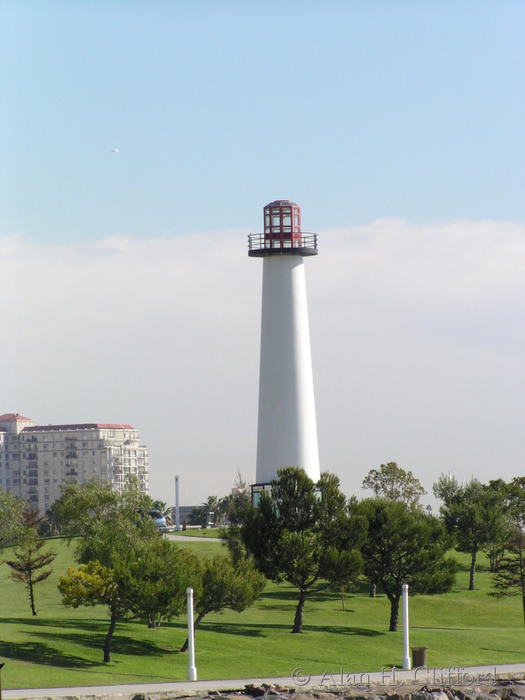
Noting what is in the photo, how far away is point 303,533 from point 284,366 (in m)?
9.70

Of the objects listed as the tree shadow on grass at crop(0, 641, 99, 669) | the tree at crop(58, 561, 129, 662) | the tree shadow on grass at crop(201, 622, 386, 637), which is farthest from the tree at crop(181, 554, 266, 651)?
the tree shadow on grass at crop(0, 641, 99, 669)

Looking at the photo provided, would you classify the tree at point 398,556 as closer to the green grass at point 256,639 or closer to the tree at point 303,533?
the tree at point 303,533

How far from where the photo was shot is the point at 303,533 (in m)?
55.1

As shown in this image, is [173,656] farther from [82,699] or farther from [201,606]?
[82,699]

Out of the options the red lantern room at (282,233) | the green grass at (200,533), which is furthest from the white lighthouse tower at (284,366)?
the green grass at (200,533)

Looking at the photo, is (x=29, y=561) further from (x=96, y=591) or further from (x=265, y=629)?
(x=96, y=591)

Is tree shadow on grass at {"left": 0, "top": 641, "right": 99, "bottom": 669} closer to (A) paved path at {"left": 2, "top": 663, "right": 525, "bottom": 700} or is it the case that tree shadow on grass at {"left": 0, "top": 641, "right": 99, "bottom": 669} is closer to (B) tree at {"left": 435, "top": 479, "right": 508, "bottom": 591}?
(A) paved path at {"left": 2, "top": 663, "right": 525, "bottom": 700}

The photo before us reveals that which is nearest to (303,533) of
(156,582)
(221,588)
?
(221,588)

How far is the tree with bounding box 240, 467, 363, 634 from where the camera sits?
54.2 m

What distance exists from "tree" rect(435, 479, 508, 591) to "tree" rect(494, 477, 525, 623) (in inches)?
37.7

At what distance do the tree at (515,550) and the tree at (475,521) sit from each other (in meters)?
0.96

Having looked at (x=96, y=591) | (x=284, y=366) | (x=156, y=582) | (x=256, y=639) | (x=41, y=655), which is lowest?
(x=256, y=639)

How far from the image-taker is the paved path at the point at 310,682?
1355 inches

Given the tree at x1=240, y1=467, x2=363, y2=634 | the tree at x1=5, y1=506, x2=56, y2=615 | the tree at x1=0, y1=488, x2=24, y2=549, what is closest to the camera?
the tree at x1=240, y1=467, x2=363, y2=634
